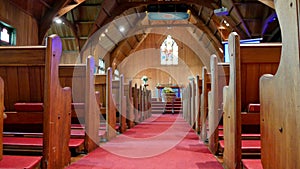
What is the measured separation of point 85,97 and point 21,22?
4.82m

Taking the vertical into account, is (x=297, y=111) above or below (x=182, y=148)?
above

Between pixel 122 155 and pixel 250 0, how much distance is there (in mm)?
6915

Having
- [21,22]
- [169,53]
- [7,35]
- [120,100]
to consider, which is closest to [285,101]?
[120,100]

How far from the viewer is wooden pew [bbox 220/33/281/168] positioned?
1830 mm

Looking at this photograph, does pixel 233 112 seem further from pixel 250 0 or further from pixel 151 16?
pixel 151 16

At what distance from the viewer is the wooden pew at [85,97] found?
2781 millimetres

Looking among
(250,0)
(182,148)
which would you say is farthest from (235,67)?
(250,0)

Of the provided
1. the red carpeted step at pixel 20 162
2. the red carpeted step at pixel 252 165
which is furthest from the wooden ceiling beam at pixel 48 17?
the red carpeted step at pixel 252 165

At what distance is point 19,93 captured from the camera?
7.48 ft

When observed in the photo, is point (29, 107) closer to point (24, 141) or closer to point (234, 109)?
point (24, 141)

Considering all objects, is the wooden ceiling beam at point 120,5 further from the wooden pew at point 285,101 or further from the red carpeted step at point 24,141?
the wooden pew at point 285,101

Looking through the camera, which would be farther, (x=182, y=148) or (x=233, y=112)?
(x=182, y=148)

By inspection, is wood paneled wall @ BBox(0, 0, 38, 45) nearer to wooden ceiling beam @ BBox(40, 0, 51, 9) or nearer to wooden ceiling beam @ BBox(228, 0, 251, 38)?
wooden ceiling beam @ BBox(40, 0, 51, 9)

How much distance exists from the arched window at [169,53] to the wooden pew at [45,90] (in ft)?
52.5
